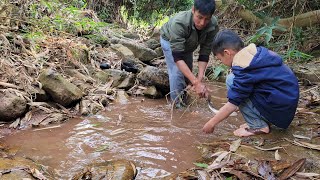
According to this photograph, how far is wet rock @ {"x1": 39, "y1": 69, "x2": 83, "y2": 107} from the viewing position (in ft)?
12.3

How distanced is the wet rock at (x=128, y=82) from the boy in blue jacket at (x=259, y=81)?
7.70ft

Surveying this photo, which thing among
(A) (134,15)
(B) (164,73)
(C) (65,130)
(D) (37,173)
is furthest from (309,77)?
(A) (134,15)

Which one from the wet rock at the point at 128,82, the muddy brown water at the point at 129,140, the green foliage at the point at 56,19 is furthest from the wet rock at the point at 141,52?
the muddy brown water at the point at 129,140

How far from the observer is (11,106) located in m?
3.29

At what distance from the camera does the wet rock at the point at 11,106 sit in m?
3.26

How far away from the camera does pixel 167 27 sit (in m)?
4.11

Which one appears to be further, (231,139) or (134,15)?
(134,15)

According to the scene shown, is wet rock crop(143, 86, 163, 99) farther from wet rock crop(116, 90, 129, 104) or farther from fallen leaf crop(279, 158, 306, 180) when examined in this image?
fallen leaf crop(279, 158, 306, 180)

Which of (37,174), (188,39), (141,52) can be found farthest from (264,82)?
(141,52)

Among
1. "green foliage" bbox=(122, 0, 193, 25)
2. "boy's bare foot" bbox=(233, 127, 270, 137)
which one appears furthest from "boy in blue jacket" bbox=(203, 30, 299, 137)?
"green foliage" bbox=(122, 0, 193, 25)

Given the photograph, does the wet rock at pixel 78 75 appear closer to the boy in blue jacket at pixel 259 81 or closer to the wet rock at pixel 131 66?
the wet rock at pixel 131 66

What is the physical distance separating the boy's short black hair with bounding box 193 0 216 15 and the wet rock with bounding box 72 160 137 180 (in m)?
1.72

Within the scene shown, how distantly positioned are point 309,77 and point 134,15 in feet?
23.9

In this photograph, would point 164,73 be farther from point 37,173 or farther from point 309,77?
point 37,173
